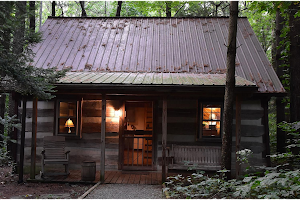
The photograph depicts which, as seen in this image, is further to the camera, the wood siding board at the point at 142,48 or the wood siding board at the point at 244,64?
the wood siding board at the point at 142,48

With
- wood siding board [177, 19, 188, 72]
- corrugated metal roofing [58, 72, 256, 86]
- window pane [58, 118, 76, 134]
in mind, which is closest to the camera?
corrugated metal roofing [58, 72, 256, 86]

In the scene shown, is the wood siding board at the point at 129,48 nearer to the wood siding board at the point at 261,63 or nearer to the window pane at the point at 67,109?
the window pane at the point at 67,109

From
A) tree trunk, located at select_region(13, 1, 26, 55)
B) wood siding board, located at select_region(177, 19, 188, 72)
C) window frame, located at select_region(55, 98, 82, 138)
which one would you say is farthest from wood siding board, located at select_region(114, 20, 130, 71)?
tree trunk, located at select_region(13, 1, 26, 55)

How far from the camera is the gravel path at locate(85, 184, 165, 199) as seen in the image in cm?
590

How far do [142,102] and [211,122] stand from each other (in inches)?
91.0

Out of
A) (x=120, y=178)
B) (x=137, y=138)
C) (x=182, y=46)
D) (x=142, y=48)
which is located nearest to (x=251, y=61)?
(x=182, y=46)

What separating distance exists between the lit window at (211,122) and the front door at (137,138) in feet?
5.72

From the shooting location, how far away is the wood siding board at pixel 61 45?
9.30 metres

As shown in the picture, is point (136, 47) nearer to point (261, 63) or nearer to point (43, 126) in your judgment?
point (43, 126)

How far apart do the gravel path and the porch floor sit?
1.37 feet

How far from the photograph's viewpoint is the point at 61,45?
34.1ft

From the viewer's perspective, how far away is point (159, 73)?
28.5ft

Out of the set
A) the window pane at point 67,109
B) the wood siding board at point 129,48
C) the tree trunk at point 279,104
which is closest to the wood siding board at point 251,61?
the tree trunk at point 279,104

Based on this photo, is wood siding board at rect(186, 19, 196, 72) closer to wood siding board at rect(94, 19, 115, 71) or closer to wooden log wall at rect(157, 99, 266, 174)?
wooden log wall at rect(157, 99, 266, 174)
